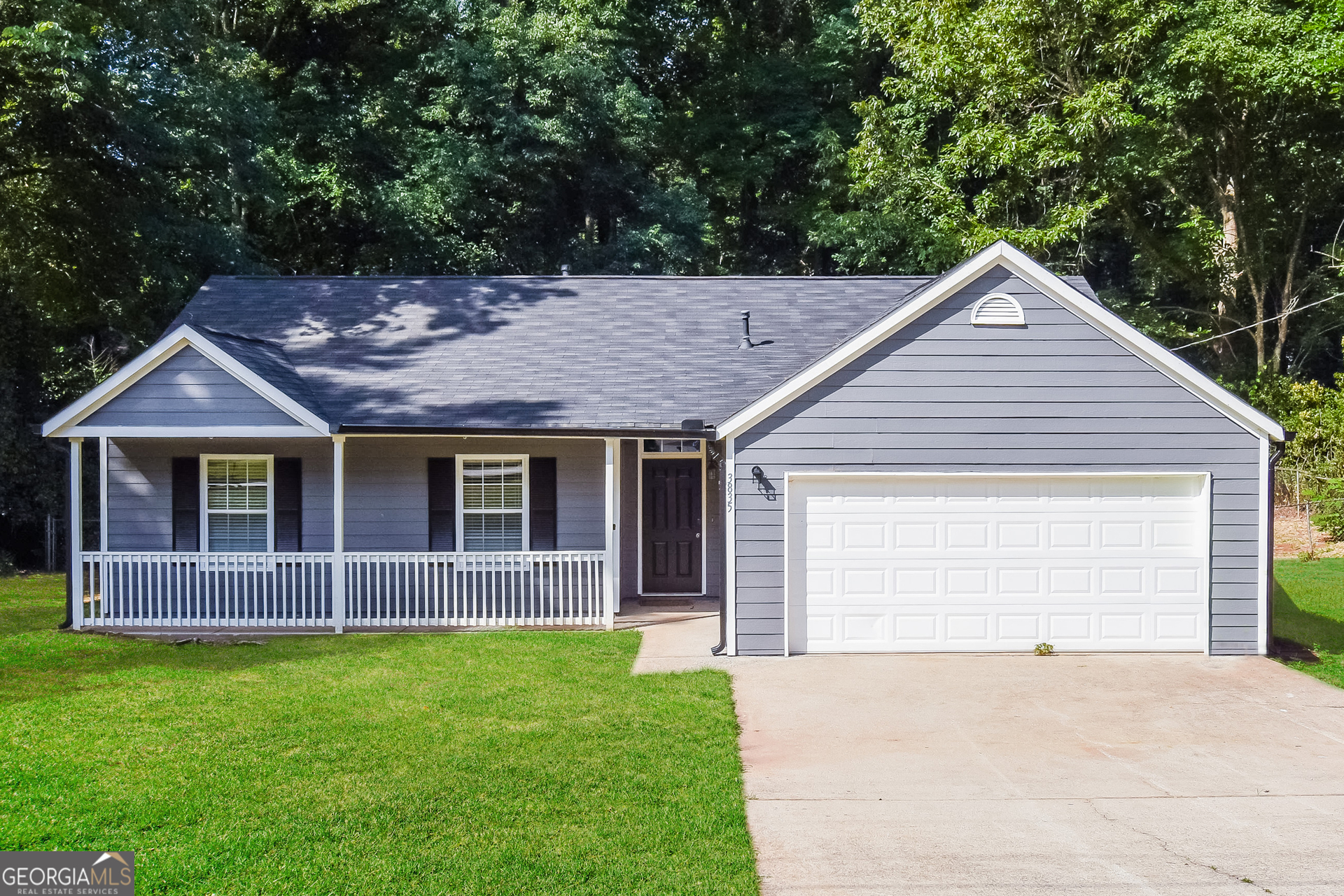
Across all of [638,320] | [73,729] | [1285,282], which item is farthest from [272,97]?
[1285,282]

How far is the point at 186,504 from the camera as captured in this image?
43.8 feet

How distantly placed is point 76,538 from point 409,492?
12.7 feet

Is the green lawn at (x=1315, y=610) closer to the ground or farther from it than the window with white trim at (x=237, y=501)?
closer to the ground

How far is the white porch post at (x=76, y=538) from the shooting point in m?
12.0

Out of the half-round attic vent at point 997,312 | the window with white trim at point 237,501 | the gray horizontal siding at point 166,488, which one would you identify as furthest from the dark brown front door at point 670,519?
the window with white trim at point 237,501

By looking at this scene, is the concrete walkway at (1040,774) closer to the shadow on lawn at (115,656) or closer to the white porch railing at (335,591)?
the white porch railing at (335,591)

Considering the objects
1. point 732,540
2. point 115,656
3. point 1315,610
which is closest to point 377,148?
point 115,656

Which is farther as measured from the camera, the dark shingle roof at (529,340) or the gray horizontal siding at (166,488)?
the gray horizontal siding at (166,488)

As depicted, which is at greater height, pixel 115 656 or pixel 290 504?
pixel 290 504

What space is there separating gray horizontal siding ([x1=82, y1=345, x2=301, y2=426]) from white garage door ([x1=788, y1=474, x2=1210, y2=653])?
627 centimetres

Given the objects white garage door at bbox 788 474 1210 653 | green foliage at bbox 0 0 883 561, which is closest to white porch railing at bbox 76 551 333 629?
white garage door at bbox 788 474 1210 653

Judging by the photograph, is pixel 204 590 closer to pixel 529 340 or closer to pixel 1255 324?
pixel 529 340

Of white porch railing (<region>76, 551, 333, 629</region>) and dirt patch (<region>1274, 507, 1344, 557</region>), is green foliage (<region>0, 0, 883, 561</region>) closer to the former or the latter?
white porch railing (<region>76, 551, 333, 629</region>)

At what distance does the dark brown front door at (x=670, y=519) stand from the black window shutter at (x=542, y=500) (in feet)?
4.59
